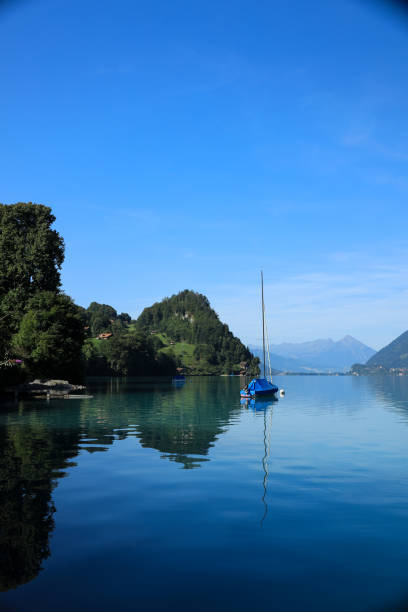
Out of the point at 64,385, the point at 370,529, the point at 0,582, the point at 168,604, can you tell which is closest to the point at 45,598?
the point at 0,582

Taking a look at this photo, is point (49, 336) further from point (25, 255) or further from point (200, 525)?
point (200, 525)

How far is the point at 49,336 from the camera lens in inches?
3125

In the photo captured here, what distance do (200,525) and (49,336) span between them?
68.2 metres

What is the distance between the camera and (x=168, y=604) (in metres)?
10.2

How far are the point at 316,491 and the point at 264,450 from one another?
37.1ft

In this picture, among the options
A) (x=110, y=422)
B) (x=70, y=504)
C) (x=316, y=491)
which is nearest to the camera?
(x=70, y=504)

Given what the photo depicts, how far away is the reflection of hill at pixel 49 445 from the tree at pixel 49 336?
20279 mm

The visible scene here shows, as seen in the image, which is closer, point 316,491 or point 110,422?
point 316,491

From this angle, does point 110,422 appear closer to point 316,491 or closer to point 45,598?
point 316,491

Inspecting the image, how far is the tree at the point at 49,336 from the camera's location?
79062 millimetres

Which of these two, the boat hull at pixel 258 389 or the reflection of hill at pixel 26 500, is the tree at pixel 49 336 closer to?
the boat hull at pixel 258 389

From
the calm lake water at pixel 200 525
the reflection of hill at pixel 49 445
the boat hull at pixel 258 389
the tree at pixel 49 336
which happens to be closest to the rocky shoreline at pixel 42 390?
the tree at pixel 49 336

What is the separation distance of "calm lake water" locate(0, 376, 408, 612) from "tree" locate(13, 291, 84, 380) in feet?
155

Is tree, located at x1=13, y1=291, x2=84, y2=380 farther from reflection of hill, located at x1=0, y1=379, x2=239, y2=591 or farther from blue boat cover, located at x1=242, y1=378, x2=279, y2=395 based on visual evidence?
blue boat cover, located at x1=242, y1=378, x2=279, y2=395
